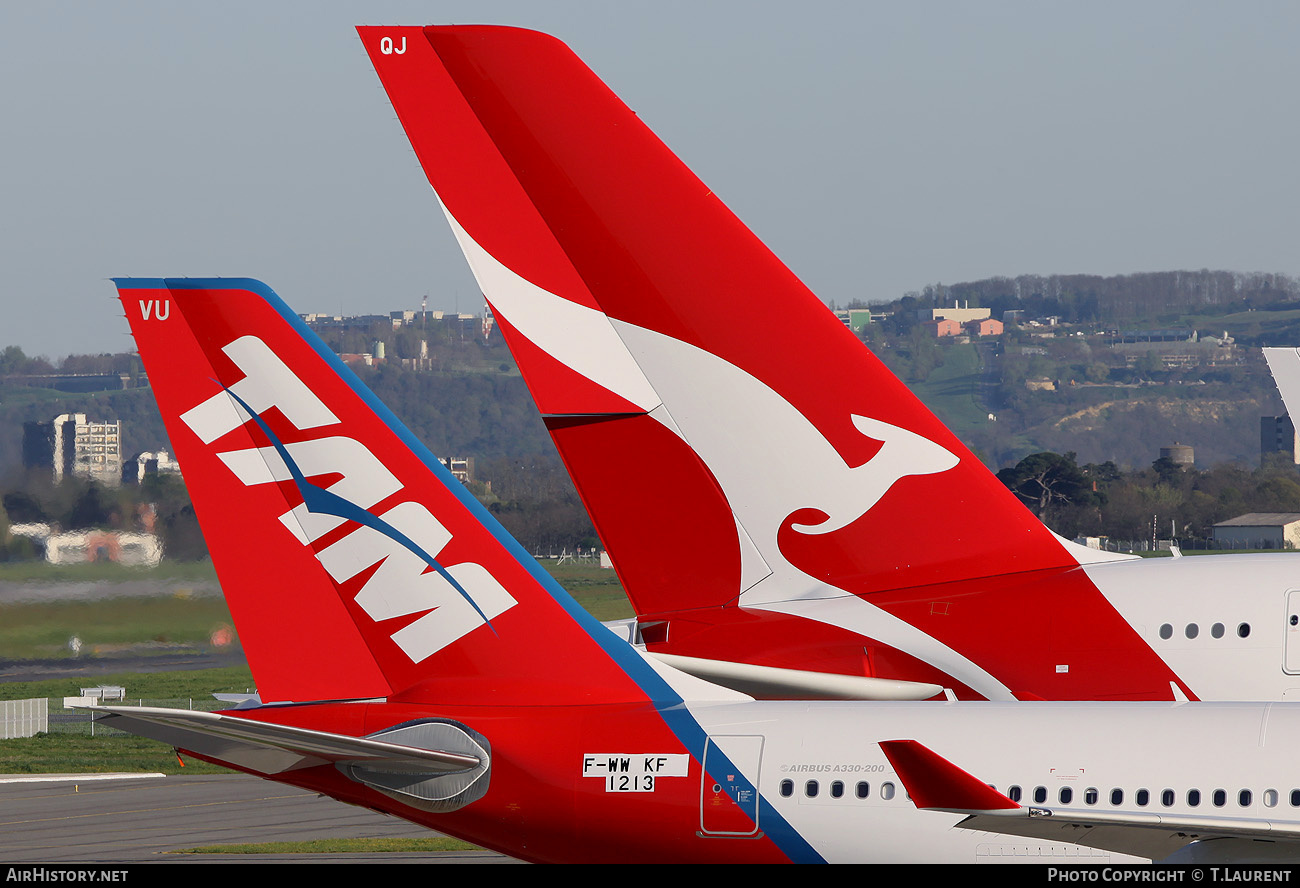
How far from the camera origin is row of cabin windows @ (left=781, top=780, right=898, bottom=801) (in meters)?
14.2

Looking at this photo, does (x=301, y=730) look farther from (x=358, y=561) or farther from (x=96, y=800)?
(x=96, y=800)

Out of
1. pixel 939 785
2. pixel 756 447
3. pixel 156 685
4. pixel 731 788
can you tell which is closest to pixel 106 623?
pixel 756 447

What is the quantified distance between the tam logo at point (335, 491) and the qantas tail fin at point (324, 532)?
1 cm

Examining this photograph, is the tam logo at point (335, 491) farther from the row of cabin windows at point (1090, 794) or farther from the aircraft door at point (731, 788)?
the row of cabin windows at point (1090, 794)

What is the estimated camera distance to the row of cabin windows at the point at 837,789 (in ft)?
Result: 46.5

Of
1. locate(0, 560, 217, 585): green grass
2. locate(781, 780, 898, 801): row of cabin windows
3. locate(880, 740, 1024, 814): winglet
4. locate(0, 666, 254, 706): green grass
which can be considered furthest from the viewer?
locate(0, 666, 254, 706): green grass

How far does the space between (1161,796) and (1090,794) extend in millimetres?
576

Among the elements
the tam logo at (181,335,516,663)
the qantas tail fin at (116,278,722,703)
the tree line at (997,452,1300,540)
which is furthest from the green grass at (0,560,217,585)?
the tree line at (997,452,1300,540)

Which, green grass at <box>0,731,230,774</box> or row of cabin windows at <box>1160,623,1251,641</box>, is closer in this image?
row of cabin windows at <box>1160,623,1251,641</box>

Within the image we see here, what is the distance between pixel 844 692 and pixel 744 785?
203 centimetres

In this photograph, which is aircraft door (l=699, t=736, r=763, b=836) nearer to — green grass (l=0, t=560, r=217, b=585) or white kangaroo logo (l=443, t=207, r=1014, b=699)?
white kangaroo logo (l=443, t=207, r=1014, b=699)

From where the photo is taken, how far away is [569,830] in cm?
1503

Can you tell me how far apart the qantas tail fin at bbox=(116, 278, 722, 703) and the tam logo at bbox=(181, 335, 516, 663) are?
0.05ft

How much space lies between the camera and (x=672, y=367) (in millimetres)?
17141
